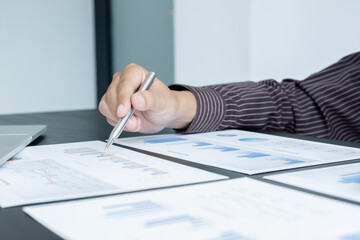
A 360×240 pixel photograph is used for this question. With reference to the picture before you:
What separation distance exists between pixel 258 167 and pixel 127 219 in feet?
0.65

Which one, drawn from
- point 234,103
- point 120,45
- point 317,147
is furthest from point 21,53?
point 317,147

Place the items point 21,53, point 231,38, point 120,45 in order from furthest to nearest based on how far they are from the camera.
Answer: point 120,45
point 21,53
point 231,38

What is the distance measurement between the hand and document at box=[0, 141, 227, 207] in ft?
0.31

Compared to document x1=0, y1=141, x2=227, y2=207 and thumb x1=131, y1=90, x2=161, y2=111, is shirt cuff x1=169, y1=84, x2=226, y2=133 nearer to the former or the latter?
thumb x1=131, y1=90, x2=161, y2=111

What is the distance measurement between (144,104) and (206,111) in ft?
0.51

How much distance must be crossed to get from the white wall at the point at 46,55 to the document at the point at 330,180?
3141 millimetres

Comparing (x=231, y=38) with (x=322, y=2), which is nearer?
(x=322, y=2)

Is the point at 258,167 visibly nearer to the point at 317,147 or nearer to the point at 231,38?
the point at 317,147

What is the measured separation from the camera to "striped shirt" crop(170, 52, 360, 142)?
792 millimetres

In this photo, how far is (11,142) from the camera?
0.58m

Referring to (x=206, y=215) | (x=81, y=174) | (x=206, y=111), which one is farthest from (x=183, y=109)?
(x=206, y=215)

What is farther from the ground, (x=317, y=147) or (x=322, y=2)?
Answer: (x=322, y=2)

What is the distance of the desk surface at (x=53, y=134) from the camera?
300mm

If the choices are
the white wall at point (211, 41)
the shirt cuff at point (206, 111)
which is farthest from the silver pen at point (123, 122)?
the white wall at point (211, 41)
